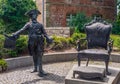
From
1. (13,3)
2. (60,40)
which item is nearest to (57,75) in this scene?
(60,40)

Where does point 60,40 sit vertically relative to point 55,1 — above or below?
below

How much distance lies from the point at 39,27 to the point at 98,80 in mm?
2243

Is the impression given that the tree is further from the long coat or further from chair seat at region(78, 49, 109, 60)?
chair seat at region(78, 49, 109, 60)

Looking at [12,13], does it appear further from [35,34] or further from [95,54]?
[95,54]

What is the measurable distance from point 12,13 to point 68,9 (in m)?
5.09

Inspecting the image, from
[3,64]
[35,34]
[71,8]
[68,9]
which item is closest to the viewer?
[35,34]

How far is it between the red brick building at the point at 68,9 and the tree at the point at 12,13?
121 inches

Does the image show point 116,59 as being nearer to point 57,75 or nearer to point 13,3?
point 57,75

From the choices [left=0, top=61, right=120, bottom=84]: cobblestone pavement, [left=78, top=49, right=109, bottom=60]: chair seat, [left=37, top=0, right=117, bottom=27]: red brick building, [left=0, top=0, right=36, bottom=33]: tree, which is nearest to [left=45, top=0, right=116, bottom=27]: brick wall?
[left=37, top=0, right=117, bottom=27]: red brick building

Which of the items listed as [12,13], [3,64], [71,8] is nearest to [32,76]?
[3,64]

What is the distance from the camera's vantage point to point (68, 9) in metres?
19.7

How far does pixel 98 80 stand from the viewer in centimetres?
638

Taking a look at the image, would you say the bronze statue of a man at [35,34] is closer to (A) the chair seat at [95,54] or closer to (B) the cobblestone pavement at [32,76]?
(B) the cobblestone pavement at [32,76]

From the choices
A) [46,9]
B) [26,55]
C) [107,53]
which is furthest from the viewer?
[46,9]
